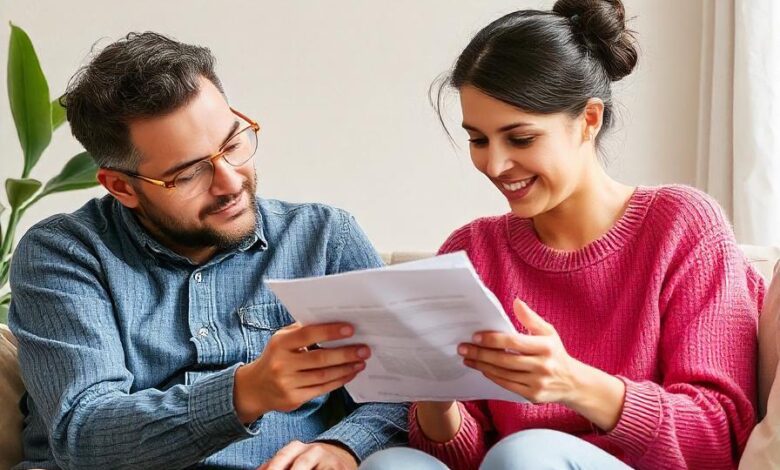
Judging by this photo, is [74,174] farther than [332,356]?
Yes

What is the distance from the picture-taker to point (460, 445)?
1.69m

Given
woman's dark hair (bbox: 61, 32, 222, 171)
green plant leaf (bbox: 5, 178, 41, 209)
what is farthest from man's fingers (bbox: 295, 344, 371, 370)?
green plant leaf (bbox: 5, 178, 41, 209)

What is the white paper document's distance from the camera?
1.23 m

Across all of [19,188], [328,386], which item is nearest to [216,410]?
[328,386]

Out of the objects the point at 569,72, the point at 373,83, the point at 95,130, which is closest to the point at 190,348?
the point at 95,130

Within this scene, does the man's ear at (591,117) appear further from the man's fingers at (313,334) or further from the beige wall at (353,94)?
the beige wall at (353,94)

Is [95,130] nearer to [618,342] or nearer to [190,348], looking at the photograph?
[190,348]

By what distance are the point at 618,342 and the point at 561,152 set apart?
30 centimetres

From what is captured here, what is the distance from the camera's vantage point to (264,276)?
75.1 inches

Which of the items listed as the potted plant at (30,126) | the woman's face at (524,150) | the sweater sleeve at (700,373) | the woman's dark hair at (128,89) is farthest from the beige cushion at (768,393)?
the potted plant at (30,126)

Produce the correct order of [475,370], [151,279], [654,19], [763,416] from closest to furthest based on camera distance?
[475,370]
[763,416]
[151,279]
[654,19]

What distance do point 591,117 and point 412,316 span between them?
58 cm

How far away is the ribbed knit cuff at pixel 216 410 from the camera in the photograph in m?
1.60

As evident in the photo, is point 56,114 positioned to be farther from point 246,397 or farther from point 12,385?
point 246,397
